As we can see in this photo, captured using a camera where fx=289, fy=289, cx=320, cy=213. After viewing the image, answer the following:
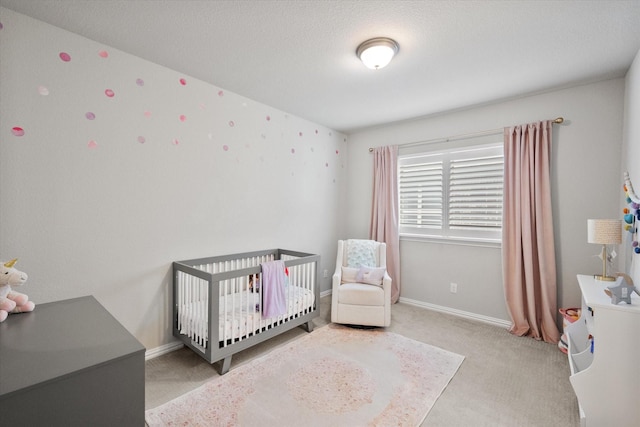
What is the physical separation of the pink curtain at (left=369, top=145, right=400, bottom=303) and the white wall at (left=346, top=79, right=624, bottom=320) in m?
0.12

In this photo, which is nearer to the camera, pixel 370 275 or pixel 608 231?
pixel 608 231

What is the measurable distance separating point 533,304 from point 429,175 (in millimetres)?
1771

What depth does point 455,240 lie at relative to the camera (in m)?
3.47

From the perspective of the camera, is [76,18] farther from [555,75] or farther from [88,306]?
[555,75]

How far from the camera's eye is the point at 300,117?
372 centimetres

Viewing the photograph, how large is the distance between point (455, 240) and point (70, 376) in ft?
11.6

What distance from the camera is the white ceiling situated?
1.72 metres

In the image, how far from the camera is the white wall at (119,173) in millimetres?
1844

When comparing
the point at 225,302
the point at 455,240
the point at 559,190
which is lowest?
the point at 225,302

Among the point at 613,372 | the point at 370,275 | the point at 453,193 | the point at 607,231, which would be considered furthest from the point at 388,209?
the point at 613,372

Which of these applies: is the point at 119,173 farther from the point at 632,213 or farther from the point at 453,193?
the point at 632,213

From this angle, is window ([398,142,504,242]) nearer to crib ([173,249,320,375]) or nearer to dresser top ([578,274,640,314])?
dresser top ([578,274,640,314])

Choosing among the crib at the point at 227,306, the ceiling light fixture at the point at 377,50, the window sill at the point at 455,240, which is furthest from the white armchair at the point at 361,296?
the ceiling light fixture at the point at 377,50

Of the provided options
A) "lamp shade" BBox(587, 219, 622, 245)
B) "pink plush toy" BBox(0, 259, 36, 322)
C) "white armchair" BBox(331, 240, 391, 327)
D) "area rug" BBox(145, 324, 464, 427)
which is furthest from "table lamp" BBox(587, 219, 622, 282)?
"pink plush toy" BBox(0, 259, 36, 322)
